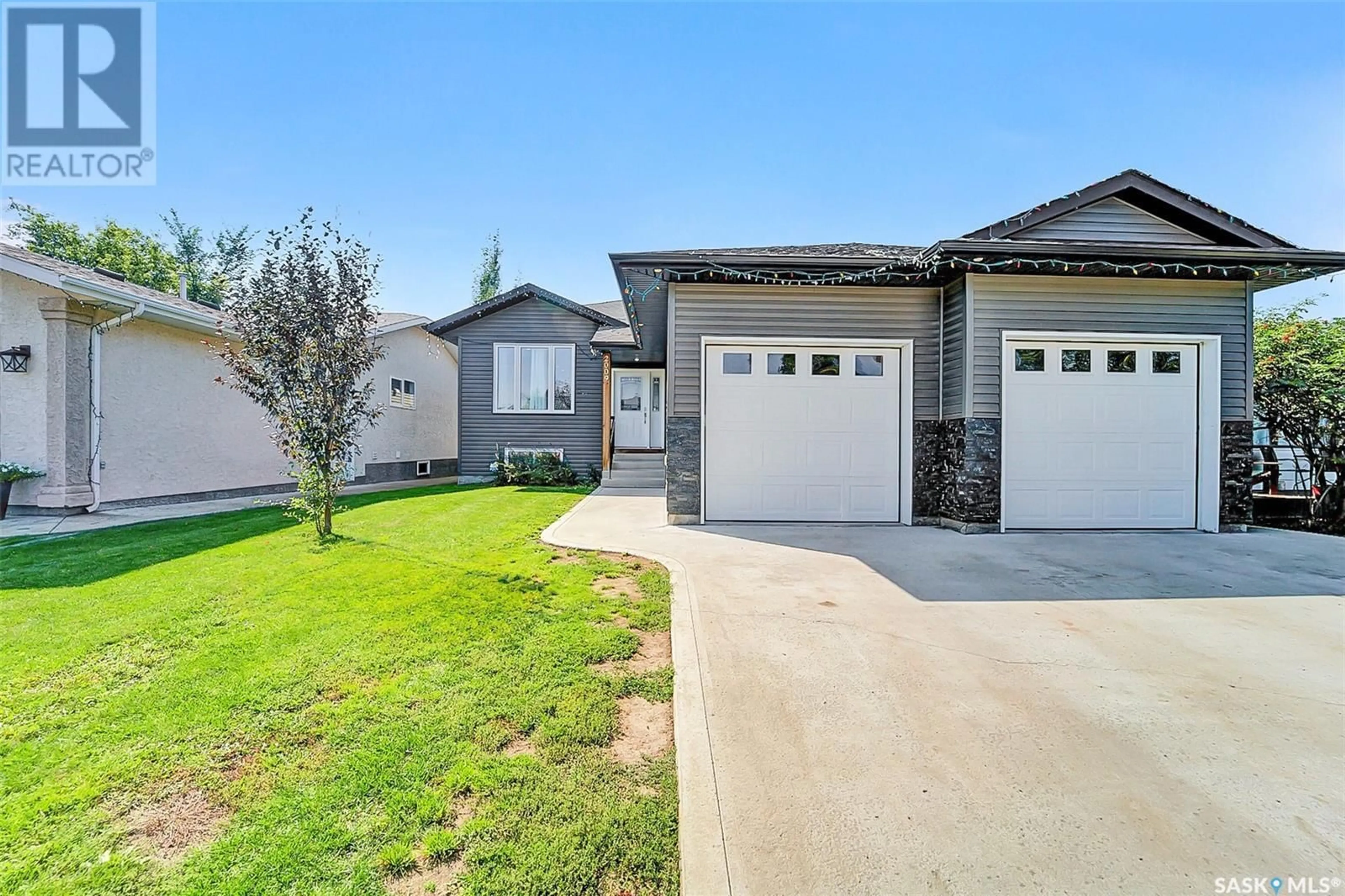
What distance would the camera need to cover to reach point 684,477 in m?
8.28

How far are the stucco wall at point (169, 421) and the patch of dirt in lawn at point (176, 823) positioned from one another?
9.69 meters

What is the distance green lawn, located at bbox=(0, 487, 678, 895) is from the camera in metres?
1.87

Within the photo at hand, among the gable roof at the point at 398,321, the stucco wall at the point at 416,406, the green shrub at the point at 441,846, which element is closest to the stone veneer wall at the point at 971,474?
the green shrub at the point at 441,846

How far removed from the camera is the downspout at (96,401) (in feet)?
29.2

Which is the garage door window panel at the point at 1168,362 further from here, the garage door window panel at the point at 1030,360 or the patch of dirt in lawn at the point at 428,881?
the patch of dirt in lawn at the point at 428,881

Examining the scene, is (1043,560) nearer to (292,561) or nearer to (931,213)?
(292,561)

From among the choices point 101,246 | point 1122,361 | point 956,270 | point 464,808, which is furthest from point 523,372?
point 101,246

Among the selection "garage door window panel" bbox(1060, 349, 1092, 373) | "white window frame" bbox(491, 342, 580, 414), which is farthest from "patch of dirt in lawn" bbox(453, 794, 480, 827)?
"white window frame" bbox(491, 342, 580, 414)

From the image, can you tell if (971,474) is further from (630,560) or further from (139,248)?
(139,248)

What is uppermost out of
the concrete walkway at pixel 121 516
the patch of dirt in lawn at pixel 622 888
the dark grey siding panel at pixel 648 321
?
the dark grey siding panel at pixel 648 321

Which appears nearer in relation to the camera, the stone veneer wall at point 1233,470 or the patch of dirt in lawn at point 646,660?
the patch of dirt in lawn at point 646,660

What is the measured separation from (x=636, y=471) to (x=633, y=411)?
2.40 meters

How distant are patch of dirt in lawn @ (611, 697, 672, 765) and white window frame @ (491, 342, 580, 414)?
12669mm

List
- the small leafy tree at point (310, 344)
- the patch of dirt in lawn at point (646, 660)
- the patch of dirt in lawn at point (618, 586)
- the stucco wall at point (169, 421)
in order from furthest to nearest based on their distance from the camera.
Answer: the stucco wall at point (169, 421), the small leafy tree at point (310, 344), the patch of dirt in lawn at point (618, 586), the patch of dirt in lawn at point (646, 660)
